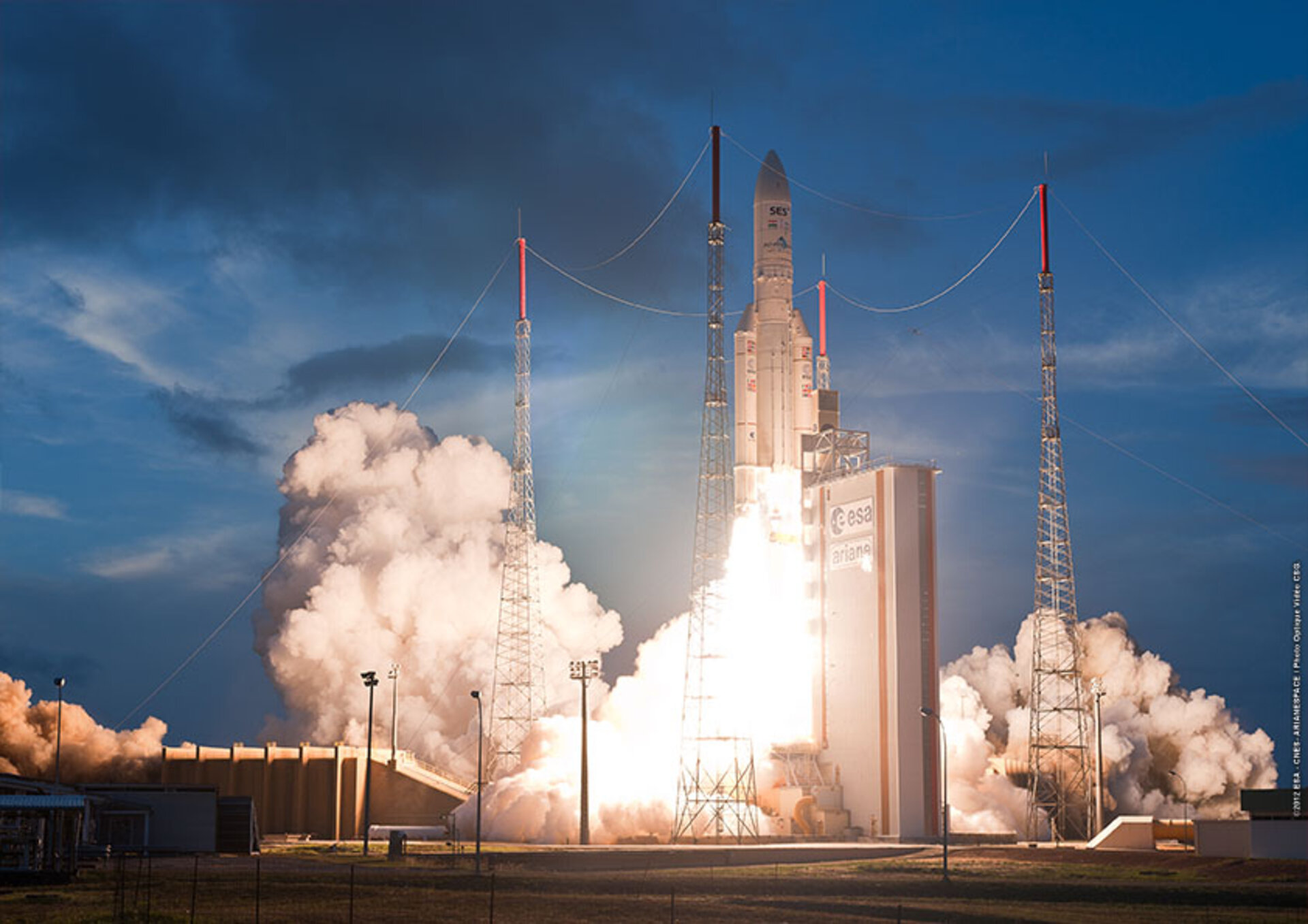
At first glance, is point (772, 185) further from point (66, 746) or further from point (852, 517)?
point (66, 746)

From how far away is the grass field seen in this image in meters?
48.8

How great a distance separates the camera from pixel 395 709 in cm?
11588

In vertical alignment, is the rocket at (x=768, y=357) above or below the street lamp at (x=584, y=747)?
above

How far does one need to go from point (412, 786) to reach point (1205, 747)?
5616 cm

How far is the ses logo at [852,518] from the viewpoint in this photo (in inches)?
3703

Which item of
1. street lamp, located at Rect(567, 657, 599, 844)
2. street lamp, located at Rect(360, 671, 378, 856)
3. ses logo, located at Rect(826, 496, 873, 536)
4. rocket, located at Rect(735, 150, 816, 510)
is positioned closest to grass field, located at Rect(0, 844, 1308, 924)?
street lamp, located at Rect(567, 657, 599, 844)

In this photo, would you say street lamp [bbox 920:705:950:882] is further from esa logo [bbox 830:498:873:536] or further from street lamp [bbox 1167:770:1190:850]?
street lamp [bbox 1167:770:1190:850]

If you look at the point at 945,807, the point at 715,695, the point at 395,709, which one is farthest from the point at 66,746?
the point at 945,807

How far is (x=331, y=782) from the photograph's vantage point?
114 m

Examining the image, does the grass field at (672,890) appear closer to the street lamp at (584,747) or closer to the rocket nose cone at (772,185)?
the street lamp at (584,747)

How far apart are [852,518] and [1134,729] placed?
1507 inches

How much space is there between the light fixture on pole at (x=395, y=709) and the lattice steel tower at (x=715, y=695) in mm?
27406

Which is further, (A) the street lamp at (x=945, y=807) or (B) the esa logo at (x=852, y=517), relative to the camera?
(B) the esa logo at (x=852, y=517)

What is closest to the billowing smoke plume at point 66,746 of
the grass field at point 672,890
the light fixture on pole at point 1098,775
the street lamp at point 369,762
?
the street lamp at point 369,762
